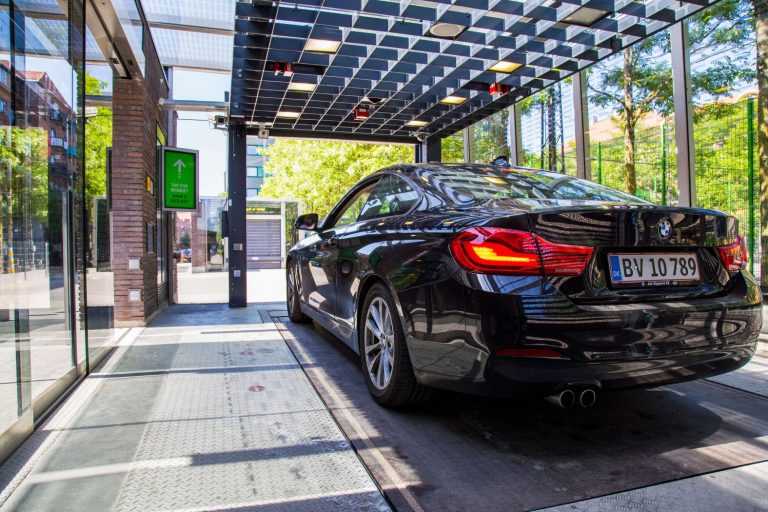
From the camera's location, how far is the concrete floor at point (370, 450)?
221cm

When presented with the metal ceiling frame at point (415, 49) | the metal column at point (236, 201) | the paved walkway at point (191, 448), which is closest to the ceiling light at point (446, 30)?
the metal ceiling frame at point (415, 49)

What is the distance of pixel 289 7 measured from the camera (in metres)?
5.57

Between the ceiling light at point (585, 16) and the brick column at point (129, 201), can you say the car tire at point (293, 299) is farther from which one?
the ceiling light at point (585, 16)

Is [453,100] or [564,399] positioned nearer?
[564,399]

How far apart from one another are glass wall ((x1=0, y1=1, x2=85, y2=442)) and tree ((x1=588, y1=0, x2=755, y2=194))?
5921mm

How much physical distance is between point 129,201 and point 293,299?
2.32m

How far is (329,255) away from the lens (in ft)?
14.8

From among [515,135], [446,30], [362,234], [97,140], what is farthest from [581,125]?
[97,140]

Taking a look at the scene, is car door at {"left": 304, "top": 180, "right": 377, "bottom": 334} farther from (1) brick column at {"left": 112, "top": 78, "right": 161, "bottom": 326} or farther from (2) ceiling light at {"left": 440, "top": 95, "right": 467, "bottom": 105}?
(2) ceiling light at {"left": 440, "top": 95, "right": 467, "bottom": 105}

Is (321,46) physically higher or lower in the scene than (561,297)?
higher

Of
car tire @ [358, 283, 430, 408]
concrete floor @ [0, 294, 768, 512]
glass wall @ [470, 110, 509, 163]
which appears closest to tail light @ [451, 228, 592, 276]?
car tire @ [358, 283, 430, 408]

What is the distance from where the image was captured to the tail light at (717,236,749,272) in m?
2.75

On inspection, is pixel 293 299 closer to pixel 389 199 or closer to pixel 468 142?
pixel 389 199

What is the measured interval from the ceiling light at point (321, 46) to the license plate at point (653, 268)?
16.0 ft
